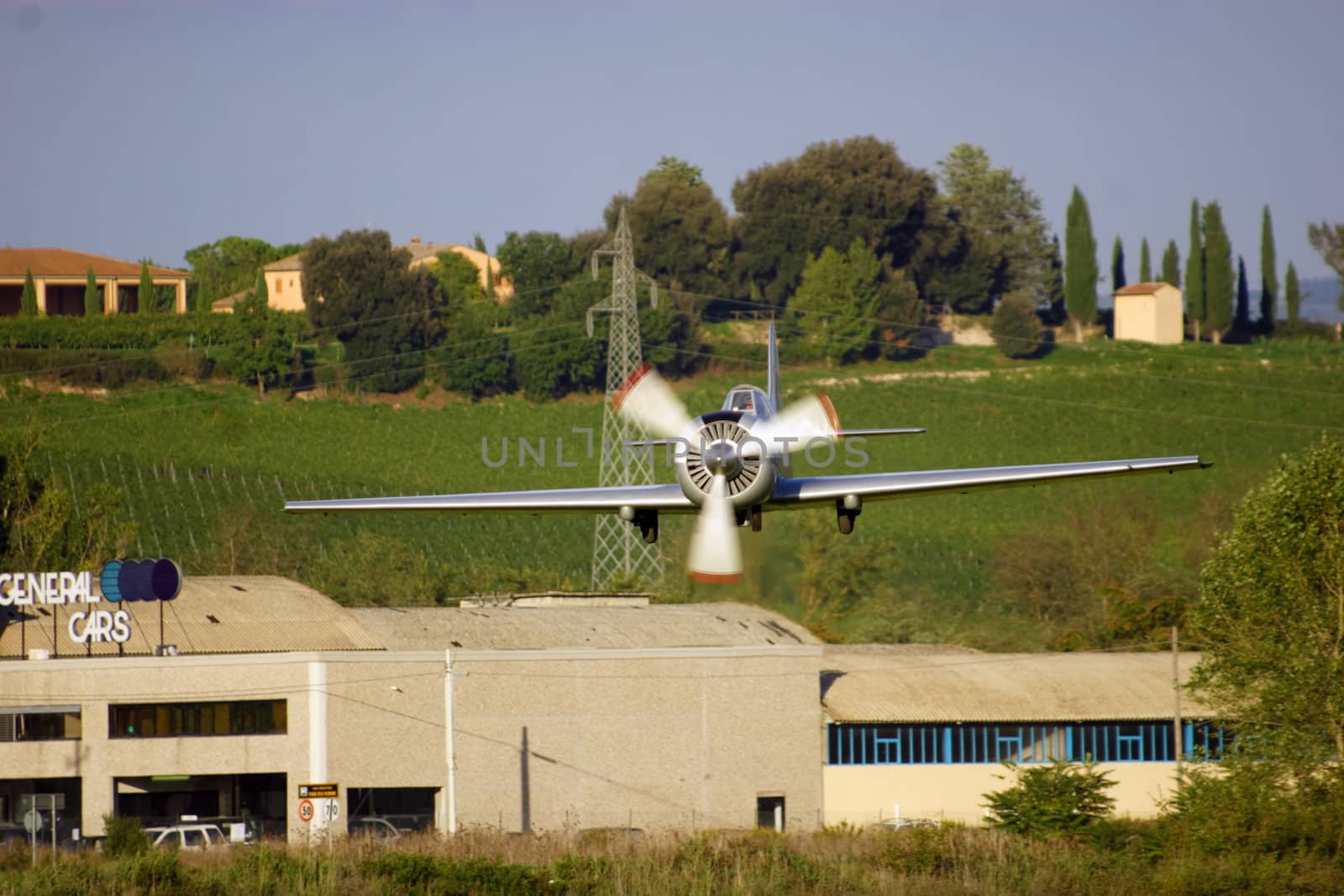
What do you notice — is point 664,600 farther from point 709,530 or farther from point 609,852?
point 709,530

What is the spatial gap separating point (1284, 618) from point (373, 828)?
33577 mm

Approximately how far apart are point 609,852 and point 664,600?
3473 cm

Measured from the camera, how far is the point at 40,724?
5781 cm

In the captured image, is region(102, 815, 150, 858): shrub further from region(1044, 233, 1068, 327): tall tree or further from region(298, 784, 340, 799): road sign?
region(1044, 233, 1068, 327): tall tree

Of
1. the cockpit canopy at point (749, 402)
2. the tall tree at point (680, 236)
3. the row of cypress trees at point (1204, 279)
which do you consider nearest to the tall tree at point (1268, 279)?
the row of cypress trees at point (1204, 279)

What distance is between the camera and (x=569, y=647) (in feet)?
205

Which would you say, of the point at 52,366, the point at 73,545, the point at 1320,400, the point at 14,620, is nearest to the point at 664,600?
the point at 14,620

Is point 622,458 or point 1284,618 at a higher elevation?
point 622,458

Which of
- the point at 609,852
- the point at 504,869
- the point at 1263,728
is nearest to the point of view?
the point at 504,869

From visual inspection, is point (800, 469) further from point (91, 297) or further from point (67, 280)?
point (67, 280)

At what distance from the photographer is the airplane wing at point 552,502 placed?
3003cm

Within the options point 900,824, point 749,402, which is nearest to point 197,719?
point 900,824

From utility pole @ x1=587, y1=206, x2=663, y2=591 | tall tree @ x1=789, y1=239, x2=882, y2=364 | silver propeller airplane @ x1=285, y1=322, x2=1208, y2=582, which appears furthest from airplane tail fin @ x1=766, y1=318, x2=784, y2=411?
tall tree @ x1=789, y1=239, x2=882, y2=364

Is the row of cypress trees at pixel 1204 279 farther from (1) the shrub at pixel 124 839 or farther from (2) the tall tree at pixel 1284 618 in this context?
(1) the shrub at pixel 124 839
